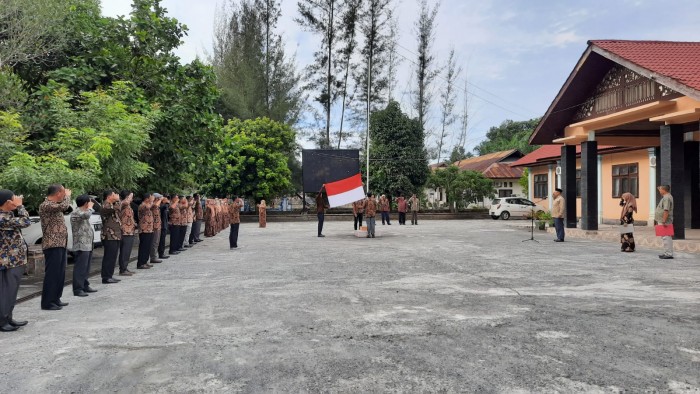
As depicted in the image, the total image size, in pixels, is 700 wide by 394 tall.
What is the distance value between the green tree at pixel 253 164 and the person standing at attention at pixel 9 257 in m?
25.9

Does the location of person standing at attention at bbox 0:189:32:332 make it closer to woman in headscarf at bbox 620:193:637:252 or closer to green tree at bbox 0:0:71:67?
green tree at bbox 0:0:71:67

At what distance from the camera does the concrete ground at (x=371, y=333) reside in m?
3.98

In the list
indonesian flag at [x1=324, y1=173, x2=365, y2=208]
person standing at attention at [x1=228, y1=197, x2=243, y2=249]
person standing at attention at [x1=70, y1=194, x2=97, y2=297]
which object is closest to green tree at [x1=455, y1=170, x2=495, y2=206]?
indonesian flag at [x1=324, y1=173, x2=365, y2=208]

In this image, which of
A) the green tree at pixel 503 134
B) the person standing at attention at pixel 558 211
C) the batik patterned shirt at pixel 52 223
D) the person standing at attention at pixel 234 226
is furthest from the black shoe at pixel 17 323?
the green tree at pixel 503 134

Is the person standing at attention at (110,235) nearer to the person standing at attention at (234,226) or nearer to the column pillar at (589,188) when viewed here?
the person standing at attention at (234,226)

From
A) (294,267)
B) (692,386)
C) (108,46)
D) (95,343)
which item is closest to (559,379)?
(692,386)

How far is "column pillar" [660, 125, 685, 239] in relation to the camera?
43.8ft

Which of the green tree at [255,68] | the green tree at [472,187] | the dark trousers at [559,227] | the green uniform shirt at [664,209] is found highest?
the green tree at [255,68]

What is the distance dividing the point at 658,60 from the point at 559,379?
41.8 ft

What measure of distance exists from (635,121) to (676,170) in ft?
7.58

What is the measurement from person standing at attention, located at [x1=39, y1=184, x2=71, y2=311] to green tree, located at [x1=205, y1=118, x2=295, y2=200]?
25.0 m

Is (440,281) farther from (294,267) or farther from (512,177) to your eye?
(512,177)

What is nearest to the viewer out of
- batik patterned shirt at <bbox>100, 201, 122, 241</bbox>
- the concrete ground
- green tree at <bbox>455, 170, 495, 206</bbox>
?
the concrete ground

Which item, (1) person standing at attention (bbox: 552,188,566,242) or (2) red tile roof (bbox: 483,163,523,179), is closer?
(1) person standing at attention (bbox: 552,188,566,242)
